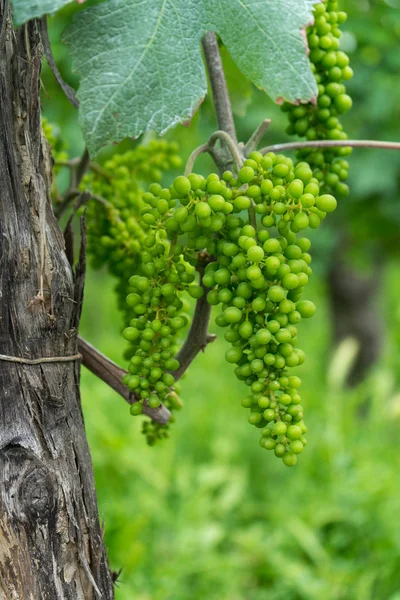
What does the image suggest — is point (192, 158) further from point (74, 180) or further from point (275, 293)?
point (74, 180)

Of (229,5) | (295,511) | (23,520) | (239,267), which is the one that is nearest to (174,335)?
(239,267)

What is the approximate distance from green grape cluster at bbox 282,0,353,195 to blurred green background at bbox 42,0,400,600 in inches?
36.3

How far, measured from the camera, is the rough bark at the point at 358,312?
16.0 ft

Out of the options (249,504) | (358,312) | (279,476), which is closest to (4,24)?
(249,504)

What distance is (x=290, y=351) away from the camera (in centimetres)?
74

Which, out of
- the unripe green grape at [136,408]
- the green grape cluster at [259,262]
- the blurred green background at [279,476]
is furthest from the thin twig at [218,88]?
the blurred green background at [279,476]

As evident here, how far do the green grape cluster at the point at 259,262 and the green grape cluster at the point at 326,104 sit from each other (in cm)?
17

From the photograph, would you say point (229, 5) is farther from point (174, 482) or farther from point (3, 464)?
point (174, 482)

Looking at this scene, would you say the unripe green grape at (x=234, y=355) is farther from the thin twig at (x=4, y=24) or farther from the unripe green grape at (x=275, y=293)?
the thin twig at (x=4, y=24)

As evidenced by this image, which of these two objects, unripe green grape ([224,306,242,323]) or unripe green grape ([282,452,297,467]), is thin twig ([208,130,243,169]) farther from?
unripe green grape ([282,452,297,467])

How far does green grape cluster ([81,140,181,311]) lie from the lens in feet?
3.32

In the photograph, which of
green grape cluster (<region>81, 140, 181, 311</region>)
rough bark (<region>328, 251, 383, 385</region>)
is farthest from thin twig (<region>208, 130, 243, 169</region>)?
Result: rough bark (<region>328, 251, 383, 385</region>)

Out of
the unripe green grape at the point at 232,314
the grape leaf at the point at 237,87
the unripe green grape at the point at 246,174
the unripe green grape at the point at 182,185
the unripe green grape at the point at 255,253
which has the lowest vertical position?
the unripe green grape at the point at 232,314

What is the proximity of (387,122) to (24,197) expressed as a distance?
9.17ft
